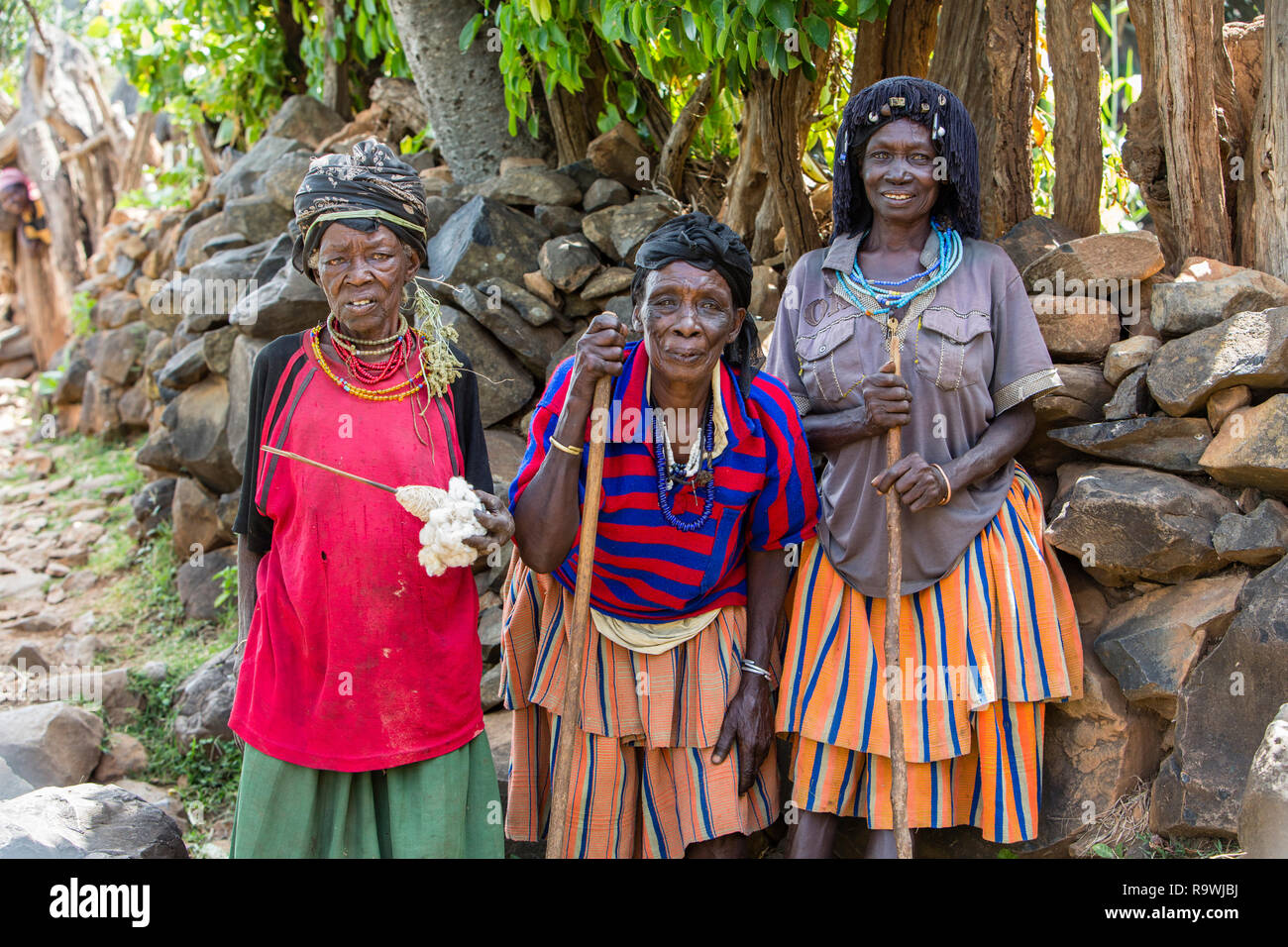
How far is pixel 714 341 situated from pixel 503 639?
3.50 ft

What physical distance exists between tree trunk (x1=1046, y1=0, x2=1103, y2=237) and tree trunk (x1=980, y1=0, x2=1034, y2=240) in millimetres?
93

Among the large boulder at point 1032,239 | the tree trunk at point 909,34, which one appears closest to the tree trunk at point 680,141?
the tree trunk at point 909,34

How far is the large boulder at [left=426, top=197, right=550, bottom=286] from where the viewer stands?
4926 millimetres

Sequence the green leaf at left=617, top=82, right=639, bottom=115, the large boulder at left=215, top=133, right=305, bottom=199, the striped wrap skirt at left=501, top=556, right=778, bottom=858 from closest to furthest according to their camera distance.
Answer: the striped wrap skirt at left=501, top=556, right=778, bottom=858
the green leaf at left=617, top=82, right=639, bottom=115
the large boulder at left=215, top=133, right=305, bottom=199

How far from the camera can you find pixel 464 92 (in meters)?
5.91

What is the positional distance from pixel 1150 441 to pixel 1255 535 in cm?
42

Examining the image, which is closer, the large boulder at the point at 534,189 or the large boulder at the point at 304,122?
the large boulder at the point at 534,189

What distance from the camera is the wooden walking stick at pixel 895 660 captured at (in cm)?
282

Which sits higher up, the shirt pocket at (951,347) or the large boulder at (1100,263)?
the large boulder at (1100,263)

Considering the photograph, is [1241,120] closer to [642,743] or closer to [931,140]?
[931,140]

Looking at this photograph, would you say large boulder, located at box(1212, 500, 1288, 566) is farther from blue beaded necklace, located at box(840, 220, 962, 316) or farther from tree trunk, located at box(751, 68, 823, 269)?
tree trunk, located at box(751, 68, 823, 269)

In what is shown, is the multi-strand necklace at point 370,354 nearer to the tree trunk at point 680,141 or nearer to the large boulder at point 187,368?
the tree trunk at point 680,141

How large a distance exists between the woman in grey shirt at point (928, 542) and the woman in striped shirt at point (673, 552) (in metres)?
0.15

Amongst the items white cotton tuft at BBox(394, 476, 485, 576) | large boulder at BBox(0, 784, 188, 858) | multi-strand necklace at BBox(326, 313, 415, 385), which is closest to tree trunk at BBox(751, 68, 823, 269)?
multi-strand necklace at BBox(326, 313, 415, 385)
